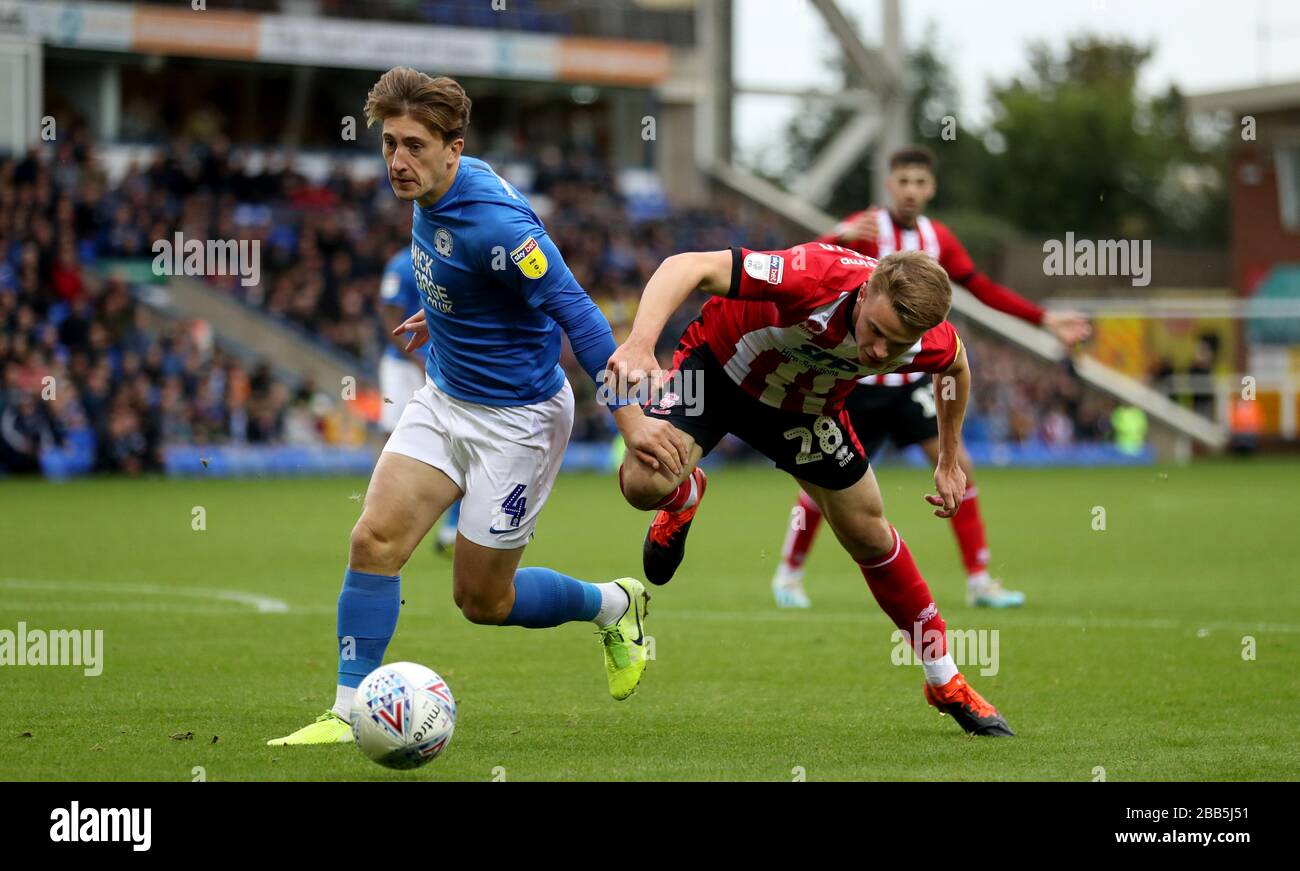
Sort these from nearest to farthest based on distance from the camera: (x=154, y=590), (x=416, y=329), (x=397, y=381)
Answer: (x=416, y=329) < (x=154, y=590) < (x=397, y=381)

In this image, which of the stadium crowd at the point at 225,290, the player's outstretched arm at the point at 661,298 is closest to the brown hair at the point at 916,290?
the player's outstretched arm at the point at 661,298

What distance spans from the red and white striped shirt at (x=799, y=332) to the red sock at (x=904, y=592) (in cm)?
62

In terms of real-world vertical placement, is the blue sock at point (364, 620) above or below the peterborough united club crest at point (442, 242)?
below

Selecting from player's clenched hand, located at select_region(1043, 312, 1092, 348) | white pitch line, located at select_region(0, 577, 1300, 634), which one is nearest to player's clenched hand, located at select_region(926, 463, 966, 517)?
player's clenched hand, located at select_region(1043, 312, 1092, 348)

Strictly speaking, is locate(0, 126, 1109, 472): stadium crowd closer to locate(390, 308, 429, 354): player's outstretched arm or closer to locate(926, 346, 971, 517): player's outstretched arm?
locate(390, 308, 429, 354): player's outstretched arm

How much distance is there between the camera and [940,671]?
6.28 meters

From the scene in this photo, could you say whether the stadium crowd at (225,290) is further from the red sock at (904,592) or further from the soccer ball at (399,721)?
the soccer ball at (399,721)

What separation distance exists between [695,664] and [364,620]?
252 cm

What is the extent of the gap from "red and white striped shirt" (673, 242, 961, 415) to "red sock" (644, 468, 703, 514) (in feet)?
1.86

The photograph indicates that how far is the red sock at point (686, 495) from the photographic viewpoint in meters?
6.93

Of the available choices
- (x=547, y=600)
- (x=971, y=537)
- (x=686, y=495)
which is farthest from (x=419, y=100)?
(x=971, y=537)

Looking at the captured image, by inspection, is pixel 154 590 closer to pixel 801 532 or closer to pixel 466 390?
pixel 801 532

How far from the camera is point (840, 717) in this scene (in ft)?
21.5
